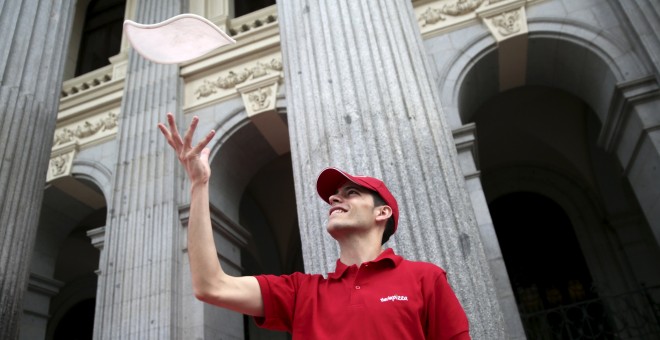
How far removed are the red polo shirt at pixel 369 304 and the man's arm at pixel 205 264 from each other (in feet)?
0.19

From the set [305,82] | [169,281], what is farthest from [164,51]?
[169,281]

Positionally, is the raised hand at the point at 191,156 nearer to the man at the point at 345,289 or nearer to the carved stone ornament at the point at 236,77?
the man at the point at 345,289

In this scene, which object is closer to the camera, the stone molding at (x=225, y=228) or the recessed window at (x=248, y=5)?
the stone molding at (x=225, y=228)

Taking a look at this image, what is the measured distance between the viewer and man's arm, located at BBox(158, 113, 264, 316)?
1496 millimetres

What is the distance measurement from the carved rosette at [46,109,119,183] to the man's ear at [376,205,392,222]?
7.15 meters

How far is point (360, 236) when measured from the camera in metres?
1.69

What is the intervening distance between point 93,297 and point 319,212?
36.5 feet

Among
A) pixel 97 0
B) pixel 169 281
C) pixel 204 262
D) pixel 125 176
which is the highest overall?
pixel 97 0

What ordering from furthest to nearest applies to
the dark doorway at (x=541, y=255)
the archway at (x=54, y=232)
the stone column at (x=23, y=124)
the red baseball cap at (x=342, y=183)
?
the dark doorway at (x=541, y=255) → the archway at (x=54, y=232) → the stone column at (x=23, y=124) → the red baseball cap at (x=342, y=183)

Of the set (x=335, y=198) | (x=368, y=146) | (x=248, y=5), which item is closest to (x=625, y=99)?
(x=368, y=146)

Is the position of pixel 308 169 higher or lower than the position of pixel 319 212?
higher

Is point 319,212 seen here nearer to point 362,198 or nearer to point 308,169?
point 308,169

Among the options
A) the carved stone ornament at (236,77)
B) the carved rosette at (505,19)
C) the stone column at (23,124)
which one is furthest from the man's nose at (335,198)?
the carved stone ornament at (236,77)

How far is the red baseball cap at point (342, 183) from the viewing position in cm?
176
